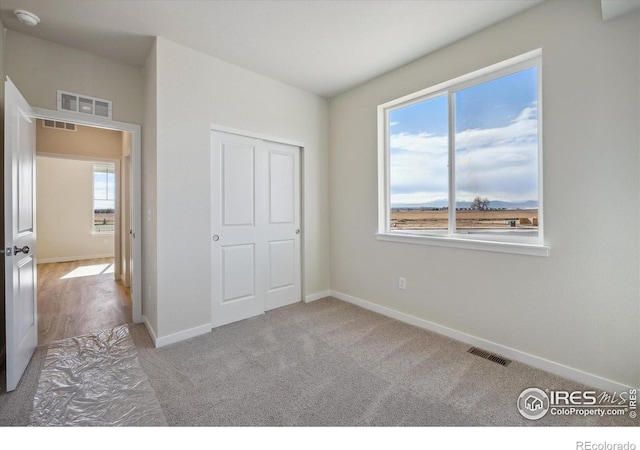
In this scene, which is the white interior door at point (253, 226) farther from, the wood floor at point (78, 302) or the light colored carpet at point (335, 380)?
the wood floor at point (78, 302)

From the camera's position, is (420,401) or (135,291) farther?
(135,291)

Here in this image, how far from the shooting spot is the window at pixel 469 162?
7.59 ft

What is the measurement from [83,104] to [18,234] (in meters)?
1.47

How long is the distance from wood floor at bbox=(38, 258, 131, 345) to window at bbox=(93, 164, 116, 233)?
1.83 metres

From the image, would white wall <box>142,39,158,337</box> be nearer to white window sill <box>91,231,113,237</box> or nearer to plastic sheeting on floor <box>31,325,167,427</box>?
plastic sheeting on floor <box>31,325,167,427</box>

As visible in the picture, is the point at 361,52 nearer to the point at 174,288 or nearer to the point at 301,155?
the point at 301,155

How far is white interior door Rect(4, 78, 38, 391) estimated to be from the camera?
1.90 metres

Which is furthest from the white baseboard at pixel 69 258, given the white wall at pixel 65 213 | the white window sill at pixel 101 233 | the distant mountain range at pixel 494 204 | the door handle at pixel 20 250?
the distant mountain range at pixel 494 204

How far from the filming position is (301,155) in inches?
149

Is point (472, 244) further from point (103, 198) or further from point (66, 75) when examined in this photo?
point (103, 198)

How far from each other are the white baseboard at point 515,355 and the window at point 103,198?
7888 mm

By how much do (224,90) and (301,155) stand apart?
1.21 metres

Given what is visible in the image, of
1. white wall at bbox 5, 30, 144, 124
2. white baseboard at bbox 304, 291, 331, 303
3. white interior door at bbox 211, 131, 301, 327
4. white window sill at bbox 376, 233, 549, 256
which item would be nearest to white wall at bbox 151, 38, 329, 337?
white interior door at bbox 211, 131, 301, 327
